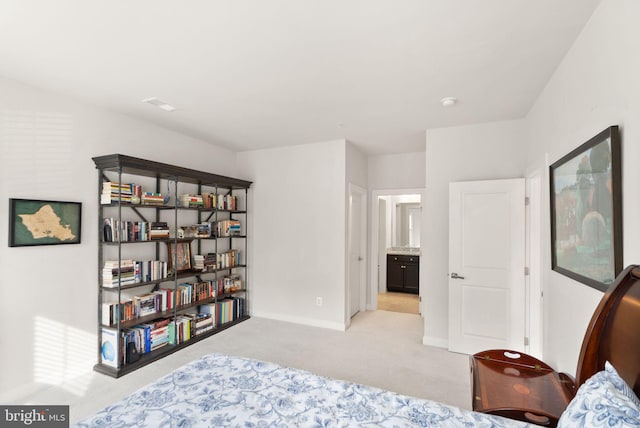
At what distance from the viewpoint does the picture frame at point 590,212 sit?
4.67ft

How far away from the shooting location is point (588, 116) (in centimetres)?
177

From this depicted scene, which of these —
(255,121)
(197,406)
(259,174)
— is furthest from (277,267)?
(197,406)

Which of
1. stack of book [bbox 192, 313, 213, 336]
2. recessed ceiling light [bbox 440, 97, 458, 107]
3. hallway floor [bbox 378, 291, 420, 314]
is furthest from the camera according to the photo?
hallway floor [bbox 378, 291, 420, 314]

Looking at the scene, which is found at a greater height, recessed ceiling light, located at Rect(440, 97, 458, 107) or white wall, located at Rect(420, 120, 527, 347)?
recessed ceiling light, located at Rect(440, 97, 458, 107)

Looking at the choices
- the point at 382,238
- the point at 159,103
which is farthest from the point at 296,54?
the point at 382,238

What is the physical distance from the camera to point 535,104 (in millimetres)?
3021

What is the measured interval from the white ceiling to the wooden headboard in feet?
4.84

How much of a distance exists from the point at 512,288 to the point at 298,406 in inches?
112

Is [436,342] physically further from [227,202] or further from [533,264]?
[227,202]

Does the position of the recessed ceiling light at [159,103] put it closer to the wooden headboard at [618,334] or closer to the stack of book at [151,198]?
the stack of book at [151,198]

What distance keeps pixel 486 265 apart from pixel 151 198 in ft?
12.4

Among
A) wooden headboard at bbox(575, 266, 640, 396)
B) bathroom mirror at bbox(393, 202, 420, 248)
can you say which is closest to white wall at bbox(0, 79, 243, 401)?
wooden headboard at bbox(575, 266, 640, 396)

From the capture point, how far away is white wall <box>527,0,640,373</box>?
4.33ft

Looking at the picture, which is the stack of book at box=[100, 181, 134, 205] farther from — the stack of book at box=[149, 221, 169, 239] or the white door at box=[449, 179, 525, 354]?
the white door at box=[449, 179, 525, 354]
